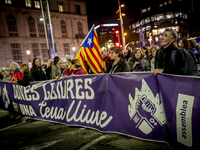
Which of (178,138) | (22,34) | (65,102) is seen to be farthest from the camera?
(22,34)

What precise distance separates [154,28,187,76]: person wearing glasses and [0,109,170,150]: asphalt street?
133cm

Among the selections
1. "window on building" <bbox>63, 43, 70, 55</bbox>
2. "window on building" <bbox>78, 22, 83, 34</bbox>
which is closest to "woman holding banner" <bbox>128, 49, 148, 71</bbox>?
"window on building" <bbox>63, 43, 70, 55</bbox>

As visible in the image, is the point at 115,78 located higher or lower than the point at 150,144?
higher

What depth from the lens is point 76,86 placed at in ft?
12.6

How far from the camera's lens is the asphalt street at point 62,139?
2799 millimetres

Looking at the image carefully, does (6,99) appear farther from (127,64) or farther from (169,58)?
(169,58)

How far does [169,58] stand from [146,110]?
1048 millimetres

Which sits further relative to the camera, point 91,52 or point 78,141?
point 91,52

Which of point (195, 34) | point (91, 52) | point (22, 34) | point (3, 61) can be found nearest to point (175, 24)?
point (195, 34)

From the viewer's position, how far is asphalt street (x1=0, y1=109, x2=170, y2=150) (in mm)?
2799

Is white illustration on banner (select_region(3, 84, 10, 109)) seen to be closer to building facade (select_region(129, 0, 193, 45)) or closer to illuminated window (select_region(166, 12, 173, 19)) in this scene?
building facade (select_region(129, 0, 193, 45))

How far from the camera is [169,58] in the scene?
2.73m

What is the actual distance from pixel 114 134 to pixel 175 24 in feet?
251

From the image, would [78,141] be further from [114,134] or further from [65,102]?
[65,102]
